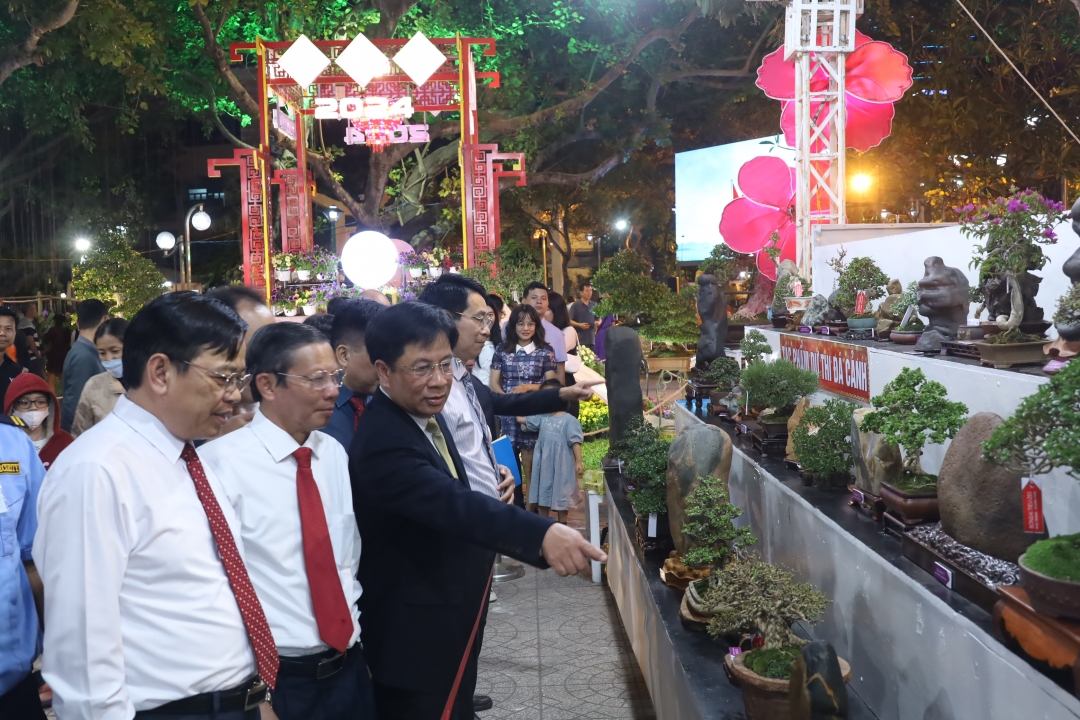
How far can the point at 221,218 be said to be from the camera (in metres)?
22.2

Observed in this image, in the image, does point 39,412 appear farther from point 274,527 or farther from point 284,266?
point 284,266

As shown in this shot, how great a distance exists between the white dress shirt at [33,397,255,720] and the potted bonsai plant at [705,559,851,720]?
1.16m

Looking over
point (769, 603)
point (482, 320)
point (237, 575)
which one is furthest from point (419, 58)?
point (237, 575)

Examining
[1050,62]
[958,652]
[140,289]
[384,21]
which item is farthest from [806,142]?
[140,289]

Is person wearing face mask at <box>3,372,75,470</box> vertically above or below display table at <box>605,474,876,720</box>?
above

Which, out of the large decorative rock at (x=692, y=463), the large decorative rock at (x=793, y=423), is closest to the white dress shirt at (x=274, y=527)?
the large decorative rock at (x=692, y=463)

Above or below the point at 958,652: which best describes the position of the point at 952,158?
above

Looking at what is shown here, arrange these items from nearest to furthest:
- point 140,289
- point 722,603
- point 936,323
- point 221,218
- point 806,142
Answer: point 722,603 < point 936,323 < point 806,142 < point 140,289 < point 221,218

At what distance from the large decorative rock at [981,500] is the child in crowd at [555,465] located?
138 inches

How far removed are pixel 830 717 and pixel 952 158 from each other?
37.7 feet

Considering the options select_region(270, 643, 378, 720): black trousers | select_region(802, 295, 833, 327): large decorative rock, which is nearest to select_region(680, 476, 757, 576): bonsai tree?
select_region(270, 643, 378, 720): black trousers

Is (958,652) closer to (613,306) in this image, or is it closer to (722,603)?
(722,603)

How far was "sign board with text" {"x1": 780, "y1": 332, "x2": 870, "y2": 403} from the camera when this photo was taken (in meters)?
3.98

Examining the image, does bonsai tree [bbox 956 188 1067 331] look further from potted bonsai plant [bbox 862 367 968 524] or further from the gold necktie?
the gold necktie
